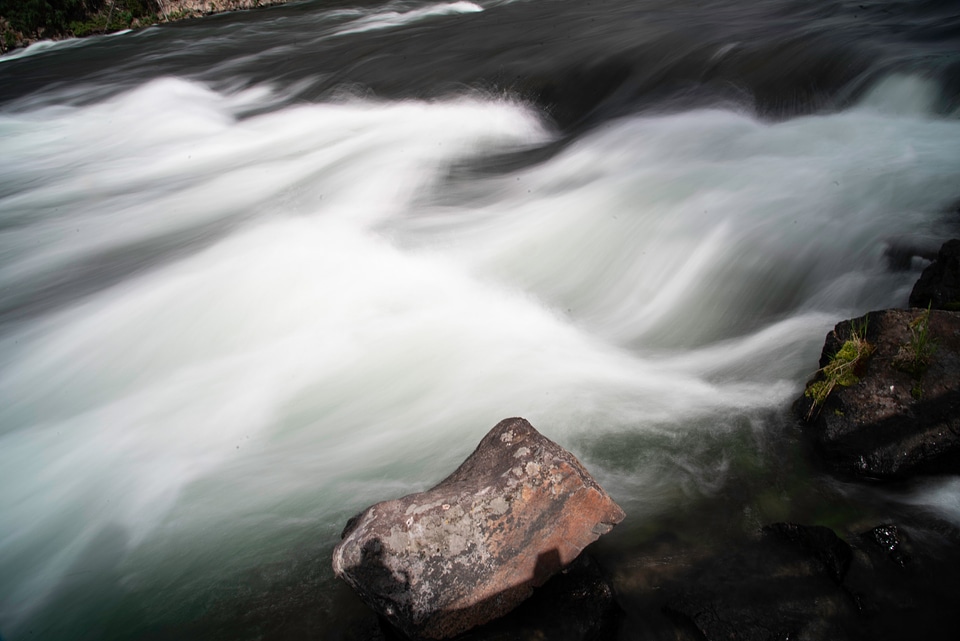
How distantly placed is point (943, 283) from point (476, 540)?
3363 mm

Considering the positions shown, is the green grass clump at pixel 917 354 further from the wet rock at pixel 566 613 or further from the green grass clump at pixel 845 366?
the wet rock at pixel 566 613

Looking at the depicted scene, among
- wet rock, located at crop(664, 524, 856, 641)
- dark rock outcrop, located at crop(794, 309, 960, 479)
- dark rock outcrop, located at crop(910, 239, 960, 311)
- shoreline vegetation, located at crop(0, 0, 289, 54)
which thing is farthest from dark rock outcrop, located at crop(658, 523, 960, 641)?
shoreline vegetation, located at crop(0, 0, 289, 54)

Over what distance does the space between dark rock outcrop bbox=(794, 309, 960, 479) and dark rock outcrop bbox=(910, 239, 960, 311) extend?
1.17ft

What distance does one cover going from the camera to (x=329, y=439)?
4.47 m

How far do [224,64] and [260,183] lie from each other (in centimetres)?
690

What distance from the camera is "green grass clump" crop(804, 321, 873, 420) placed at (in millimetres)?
3789

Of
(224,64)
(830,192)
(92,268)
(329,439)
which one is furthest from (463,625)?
(224,64)

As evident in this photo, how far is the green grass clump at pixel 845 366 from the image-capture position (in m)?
3.79

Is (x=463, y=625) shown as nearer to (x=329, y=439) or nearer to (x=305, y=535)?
(x=305, y=535)

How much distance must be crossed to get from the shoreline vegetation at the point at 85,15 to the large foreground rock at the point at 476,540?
66.3 ft

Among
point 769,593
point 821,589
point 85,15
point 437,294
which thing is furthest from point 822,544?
point 85,15

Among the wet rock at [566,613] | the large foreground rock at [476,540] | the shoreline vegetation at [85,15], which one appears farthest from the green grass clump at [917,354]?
the shoreline vegetation at [85,15]

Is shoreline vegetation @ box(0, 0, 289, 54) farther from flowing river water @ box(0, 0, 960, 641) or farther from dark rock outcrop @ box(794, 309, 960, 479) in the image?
dark rock outcrop @ box(794, 309, 960, 479)

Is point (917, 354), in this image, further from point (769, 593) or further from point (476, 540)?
point (476, 540)
